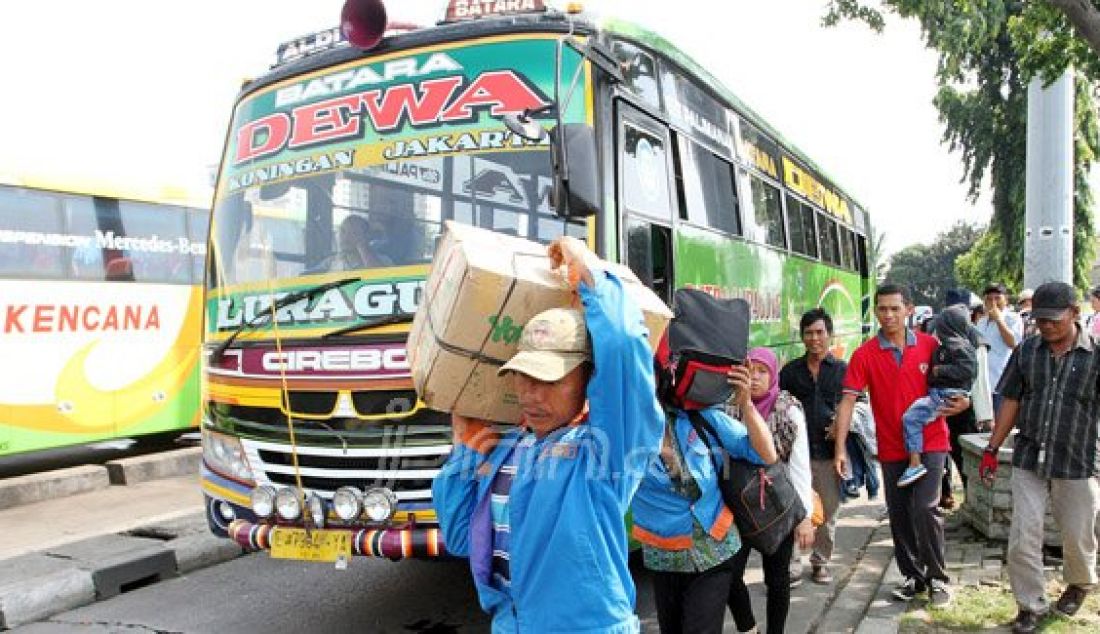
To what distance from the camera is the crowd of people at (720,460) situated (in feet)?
6.54

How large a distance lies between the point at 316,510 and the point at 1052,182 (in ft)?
26.4

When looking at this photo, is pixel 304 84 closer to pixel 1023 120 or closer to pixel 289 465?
pixel 289 465

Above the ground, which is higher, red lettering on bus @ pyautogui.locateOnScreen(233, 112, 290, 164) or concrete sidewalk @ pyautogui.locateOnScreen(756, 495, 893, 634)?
red lettering on bus @ pyautogui.locateOnScreen(233, 112, 290, 164)

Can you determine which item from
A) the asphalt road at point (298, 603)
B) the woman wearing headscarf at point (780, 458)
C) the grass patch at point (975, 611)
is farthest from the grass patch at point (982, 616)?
the asphalt road at point (298, 603)

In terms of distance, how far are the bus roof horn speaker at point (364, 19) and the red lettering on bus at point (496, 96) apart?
64 cm

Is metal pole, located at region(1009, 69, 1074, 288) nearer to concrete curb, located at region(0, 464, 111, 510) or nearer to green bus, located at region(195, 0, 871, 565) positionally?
green bus, located at region(195, 0, 871, 565)

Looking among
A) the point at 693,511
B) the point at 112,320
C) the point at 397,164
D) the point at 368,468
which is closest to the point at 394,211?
the point at 397,164

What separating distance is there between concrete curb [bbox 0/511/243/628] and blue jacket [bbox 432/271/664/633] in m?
4.31

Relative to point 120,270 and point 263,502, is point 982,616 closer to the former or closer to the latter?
point 263,502

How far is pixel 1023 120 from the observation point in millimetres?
20703

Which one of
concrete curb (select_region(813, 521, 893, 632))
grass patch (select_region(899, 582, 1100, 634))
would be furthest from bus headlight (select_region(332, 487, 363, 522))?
grass patch (select_region(899, 582, 1100, 634))

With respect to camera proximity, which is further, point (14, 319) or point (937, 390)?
point (14, 319)

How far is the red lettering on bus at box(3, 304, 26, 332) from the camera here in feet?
26.9

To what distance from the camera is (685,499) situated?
3016mm
